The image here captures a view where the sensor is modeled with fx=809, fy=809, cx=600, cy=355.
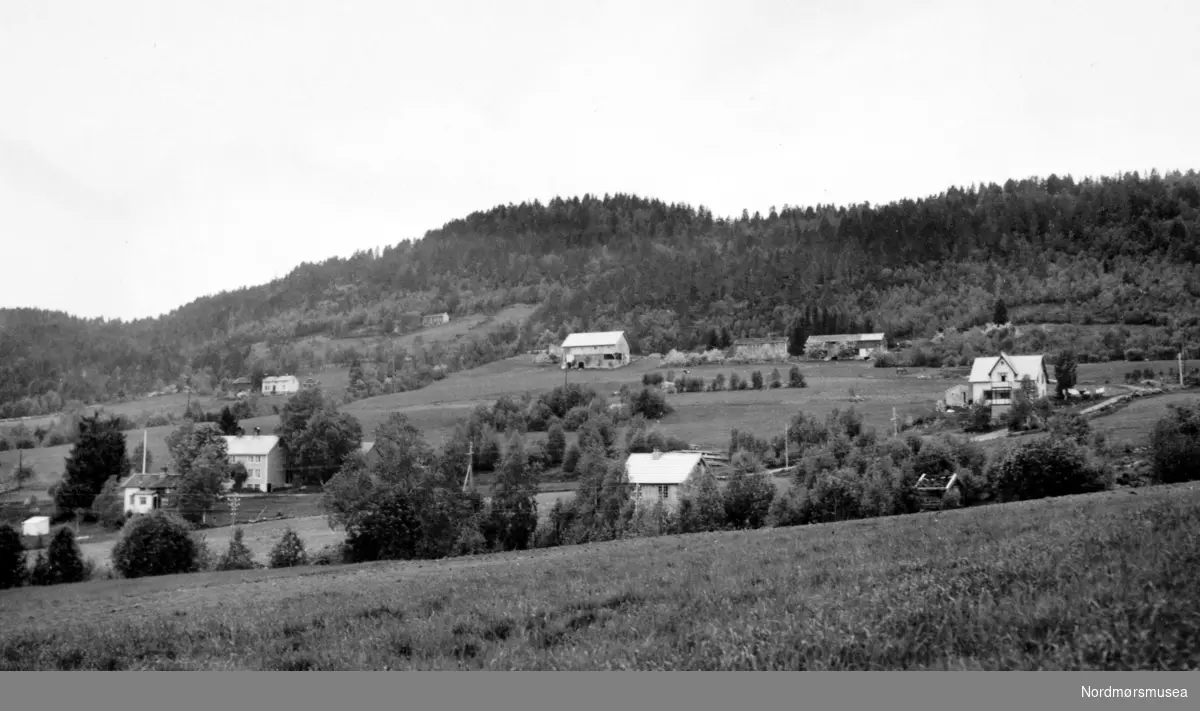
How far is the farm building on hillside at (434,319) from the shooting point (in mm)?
60125

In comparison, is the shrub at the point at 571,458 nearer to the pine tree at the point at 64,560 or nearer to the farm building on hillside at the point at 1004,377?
the farm building on hillside at the point at 1004,377

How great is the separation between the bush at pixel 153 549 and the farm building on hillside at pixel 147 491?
10.3 ft

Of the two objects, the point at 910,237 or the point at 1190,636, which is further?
the point at 910,237

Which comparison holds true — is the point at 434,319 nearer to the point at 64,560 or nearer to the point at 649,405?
the point at 649,405

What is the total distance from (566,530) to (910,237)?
19.0 metres

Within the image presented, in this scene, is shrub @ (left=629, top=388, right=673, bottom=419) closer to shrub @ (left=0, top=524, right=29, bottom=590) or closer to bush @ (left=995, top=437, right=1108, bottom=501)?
bush @ (left=995, top=437, right=1108, bottom=501)

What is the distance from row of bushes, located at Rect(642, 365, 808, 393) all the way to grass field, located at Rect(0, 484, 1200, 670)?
22438mm

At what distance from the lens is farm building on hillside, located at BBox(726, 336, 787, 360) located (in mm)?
35812

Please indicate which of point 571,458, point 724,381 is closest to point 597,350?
point 724,381

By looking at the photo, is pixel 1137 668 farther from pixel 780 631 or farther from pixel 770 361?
pixel 770 361

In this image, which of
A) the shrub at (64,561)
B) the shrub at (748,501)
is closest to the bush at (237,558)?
the shrub at (64,561)

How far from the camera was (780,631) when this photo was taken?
5.71 m
